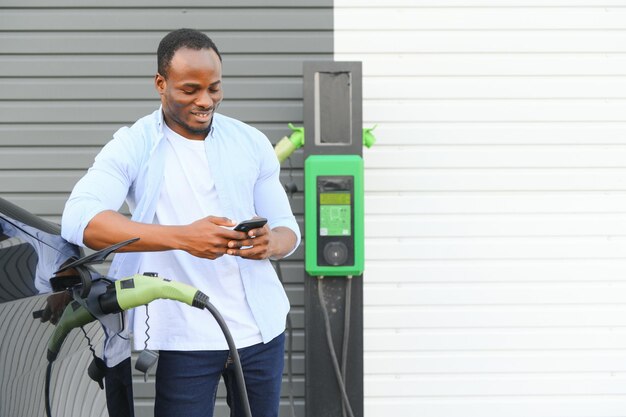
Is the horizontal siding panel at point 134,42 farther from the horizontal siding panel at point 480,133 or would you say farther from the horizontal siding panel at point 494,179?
the horizontal siding panel at point 494,179

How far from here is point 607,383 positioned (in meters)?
4.81

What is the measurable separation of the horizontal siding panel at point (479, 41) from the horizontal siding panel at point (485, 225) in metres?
0.92

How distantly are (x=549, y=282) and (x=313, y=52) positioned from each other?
Result: 184 cm

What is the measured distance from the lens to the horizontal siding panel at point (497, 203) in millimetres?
4754

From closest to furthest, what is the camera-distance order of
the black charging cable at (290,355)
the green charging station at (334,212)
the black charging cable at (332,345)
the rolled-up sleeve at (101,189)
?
the rolled-up sleeve at (101,189) < the green charging station at (334,212) < the black charging cable at (332,345) < the black charging cable at (290,355)

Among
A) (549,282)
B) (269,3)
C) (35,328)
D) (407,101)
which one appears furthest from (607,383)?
(35,328)

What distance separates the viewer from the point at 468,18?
473 cm

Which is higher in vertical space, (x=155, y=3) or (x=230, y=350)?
(x=155, y=3)

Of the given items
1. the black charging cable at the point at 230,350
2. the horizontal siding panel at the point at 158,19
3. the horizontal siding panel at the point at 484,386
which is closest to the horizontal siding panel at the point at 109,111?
the horizontal siding panel at the point at 158,19

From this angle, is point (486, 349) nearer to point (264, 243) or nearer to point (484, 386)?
point (484, 386)

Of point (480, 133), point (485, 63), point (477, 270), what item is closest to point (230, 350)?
point (477, 270)

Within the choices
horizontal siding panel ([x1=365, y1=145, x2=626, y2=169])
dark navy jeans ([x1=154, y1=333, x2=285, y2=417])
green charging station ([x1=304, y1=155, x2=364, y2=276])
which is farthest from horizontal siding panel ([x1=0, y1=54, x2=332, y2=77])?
dark navy jeans ([x1=154, y1=333, x2=285, y2=417])

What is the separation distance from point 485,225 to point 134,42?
219 cm

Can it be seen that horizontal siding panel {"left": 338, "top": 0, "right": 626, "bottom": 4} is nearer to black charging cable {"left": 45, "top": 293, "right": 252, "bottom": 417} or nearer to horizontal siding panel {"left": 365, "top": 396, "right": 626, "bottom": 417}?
horizontal siding panel {"left": 365, "top": 396, "right": 626, "bottom": 417}
